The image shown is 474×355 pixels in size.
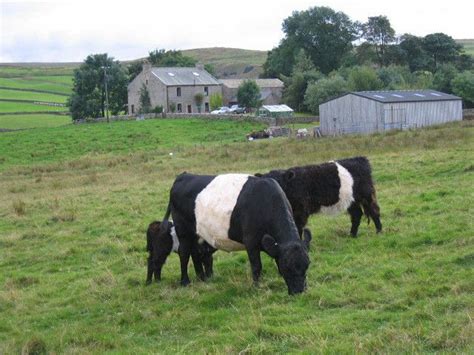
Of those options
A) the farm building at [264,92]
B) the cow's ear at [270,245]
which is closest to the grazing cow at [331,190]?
the cow's ear at [270,245]

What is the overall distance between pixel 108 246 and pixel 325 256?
20.1ft

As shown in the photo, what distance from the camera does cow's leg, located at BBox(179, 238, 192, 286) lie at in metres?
11.9

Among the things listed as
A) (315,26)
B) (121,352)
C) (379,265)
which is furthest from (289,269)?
(315,26)

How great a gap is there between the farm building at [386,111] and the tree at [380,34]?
52.1 metres

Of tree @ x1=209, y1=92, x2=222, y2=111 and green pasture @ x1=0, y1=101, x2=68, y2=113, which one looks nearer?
tree @ x1=209, y1=92, x2=222, y2=111

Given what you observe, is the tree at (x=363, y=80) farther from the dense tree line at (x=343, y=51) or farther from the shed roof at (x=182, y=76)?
the shed roof at (x=182, y=76)

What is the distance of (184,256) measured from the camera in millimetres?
11953

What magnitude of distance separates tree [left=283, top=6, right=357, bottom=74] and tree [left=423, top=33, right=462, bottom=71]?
14204 millimetres

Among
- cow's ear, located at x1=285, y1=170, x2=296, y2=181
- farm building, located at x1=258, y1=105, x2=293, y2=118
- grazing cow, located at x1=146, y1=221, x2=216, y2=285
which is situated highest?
farm building, located at x1=258, y1=105, x2=293, y2=118

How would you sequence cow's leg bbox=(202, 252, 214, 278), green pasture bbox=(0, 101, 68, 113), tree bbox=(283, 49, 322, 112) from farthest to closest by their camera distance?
green pasture bbox=(0, 101, 68, 113), tree bbox=(283, 49, 322, 112), cow's leg bbox=(202, 252, 214, 278)

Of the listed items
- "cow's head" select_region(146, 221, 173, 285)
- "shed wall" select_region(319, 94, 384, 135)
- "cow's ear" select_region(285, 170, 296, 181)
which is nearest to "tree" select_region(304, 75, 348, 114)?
"shed wall" select_region(319, 94, 384, 135)

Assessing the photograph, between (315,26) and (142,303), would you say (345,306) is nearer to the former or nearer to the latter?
(142,303)

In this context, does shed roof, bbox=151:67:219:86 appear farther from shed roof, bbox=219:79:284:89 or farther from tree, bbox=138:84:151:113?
shed roof, bbox=219:79:284:89

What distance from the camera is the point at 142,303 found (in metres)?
10.8
